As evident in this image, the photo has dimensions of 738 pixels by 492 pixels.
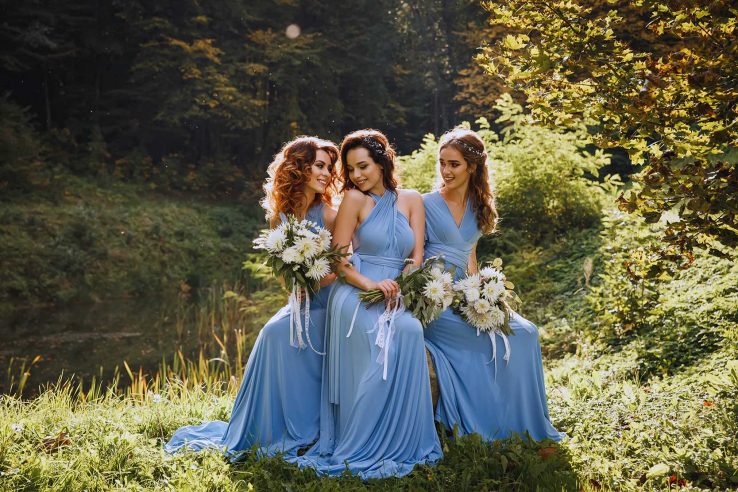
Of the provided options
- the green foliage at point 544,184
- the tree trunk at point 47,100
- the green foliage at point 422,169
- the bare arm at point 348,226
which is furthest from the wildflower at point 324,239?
the tree trunk at point 47,100

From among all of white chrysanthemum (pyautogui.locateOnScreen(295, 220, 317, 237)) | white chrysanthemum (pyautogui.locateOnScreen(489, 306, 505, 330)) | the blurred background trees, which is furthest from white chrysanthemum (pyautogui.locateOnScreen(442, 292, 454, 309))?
the blurred background trees

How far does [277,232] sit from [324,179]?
635 millimetres

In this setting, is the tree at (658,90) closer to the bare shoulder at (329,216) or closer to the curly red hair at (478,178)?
the curly red hair at (478,178)

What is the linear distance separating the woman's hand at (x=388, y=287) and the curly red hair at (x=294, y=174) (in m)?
0.92

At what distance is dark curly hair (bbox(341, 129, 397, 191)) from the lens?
4973 millimetres

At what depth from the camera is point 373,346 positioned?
4.55 meters

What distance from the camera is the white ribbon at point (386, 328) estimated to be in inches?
176

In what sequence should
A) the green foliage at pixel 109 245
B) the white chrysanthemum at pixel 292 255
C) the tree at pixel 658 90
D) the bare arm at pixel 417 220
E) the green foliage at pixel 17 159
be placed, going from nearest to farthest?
the tree at pixel 658 90 < the white chrysanthemum at pixel 292 255 < the bare arm at pixel 417 220 < the green foliage at pixel 109 245 < the green foliage at pixel 17 159

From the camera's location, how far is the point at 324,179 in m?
5.14

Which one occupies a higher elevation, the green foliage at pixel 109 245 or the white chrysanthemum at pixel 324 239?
the white chrysanthemum at pixel 324 239

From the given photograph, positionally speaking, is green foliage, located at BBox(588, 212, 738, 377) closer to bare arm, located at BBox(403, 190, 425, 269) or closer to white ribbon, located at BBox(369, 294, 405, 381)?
bare arm, located at BBox(403, 190, 425, 269)

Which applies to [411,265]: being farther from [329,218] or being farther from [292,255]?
[292,255]

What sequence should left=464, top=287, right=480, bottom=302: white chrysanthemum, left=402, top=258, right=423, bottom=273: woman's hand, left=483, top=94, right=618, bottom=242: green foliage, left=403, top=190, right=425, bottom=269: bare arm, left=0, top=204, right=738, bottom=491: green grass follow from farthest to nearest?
left=483, top=94, right=618, bottom=242: green foliage
left=403, top=190, right=425, bottom=269: bare arm
left=402, top=258, right=423, bottom=273: woman's hand
left=464, top=287, right=480, bottom=302: white chrysanthemum
left=0, top=204, right=738, bottom=491: green grass

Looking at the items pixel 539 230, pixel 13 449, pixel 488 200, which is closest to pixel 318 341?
pixel 488 200
